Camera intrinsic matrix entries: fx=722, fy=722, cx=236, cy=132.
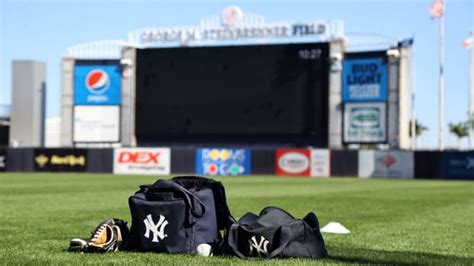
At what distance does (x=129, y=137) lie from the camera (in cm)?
4562

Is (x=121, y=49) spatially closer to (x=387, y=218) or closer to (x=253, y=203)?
(x=253, y=203)

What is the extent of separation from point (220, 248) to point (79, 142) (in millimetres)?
41250

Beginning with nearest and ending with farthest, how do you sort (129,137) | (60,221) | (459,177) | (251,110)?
(60,221) → (459,177) → (251,110) → (129,137)

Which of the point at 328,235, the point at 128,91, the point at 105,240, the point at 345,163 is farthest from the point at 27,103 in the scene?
Answer: the point at 105,240

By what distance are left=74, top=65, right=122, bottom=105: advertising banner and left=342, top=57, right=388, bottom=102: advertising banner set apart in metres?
14.7

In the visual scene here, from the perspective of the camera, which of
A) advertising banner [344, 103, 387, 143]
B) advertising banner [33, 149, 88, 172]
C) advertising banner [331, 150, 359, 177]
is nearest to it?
advertising banner [331, 150, 359, 177]

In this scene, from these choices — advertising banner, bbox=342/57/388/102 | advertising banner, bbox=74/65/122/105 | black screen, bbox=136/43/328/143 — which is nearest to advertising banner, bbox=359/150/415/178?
black screen, bbox=136/43/328/143

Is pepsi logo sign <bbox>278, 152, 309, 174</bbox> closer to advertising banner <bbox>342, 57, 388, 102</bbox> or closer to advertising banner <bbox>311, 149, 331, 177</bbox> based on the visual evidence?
advertising banner <bbox>311, 149, 331, 177</bbox>

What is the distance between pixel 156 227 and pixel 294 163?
3112 centimetres

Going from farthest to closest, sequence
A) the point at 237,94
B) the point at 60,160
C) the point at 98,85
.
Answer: the point at 98,85
the point at 60,160
the point at 237,94

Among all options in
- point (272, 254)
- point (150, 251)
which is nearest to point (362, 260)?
point (272, 254)

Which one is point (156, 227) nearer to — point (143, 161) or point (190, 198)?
point (190, 198)

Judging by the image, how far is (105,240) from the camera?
22.1ft

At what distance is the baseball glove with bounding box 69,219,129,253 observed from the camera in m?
6.71
